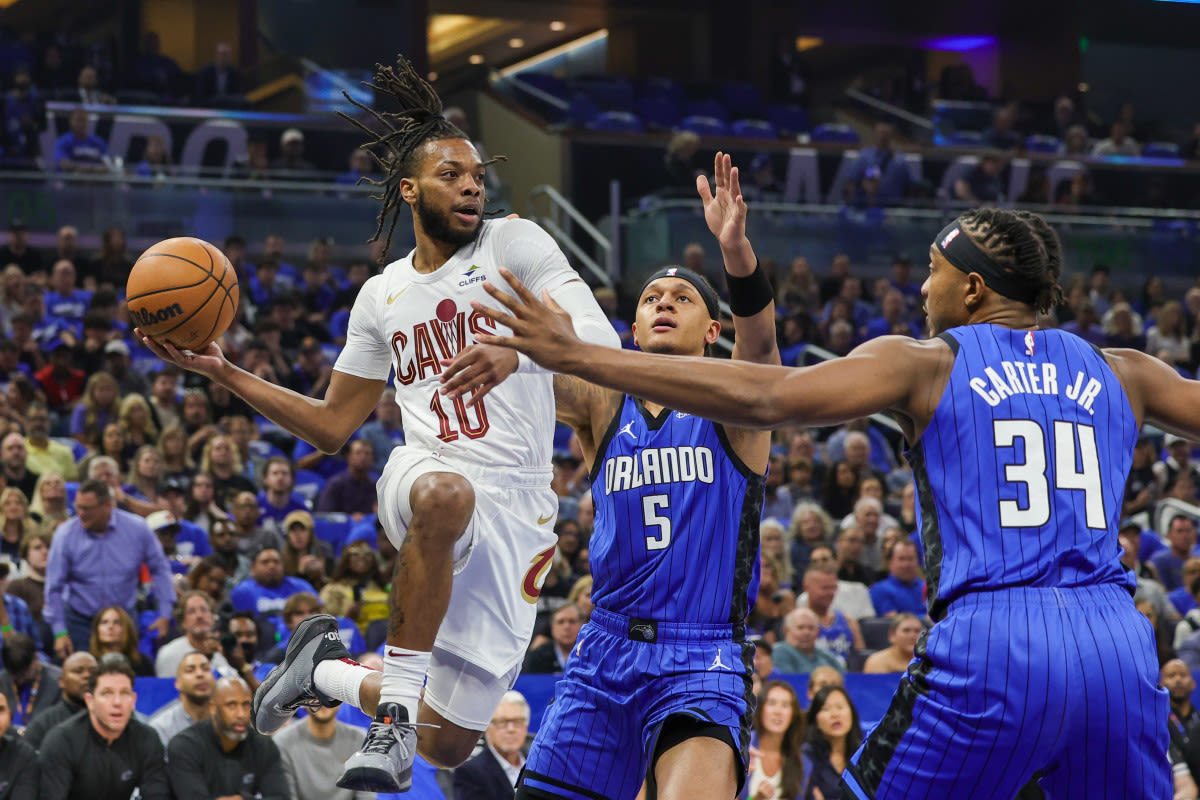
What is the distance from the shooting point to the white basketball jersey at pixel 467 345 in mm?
5344

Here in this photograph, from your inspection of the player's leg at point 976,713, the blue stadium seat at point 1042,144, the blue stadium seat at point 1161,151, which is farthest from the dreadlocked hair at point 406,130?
the blue stadium seat at point 1161,151

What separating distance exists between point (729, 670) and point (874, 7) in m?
27.7

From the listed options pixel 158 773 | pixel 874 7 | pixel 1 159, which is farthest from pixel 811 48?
pixel 158 773

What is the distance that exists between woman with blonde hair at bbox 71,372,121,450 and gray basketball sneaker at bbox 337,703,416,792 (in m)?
8.42

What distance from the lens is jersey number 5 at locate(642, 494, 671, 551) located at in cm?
514

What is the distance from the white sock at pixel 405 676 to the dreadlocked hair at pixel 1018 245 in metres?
2.45

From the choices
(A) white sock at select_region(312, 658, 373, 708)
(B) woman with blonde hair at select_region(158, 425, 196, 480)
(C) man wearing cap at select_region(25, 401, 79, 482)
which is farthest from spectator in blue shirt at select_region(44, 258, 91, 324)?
(A) white sock at select_region(312, 658, 373, 708)

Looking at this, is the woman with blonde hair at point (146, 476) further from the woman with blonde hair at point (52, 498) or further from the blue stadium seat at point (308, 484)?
the blue stadium seat at point (308, 484)

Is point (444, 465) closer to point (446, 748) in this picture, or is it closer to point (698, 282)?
point (446, 748)

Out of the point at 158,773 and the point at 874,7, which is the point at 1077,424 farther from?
the point at 874,7

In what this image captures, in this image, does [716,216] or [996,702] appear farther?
[716,216]

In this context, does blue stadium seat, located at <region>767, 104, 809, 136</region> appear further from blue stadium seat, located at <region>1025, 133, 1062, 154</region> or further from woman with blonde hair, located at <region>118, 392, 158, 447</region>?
woman with blonde hair, located at <region>118, 392, 158, 447</region>

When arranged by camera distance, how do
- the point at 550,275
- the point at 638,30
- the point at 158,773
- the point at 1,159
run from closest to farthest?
the point at 550,275 < the point at 158,773 < the point at 1,159 < the point at 638,30

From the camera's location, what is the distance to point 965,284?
13.3ft
